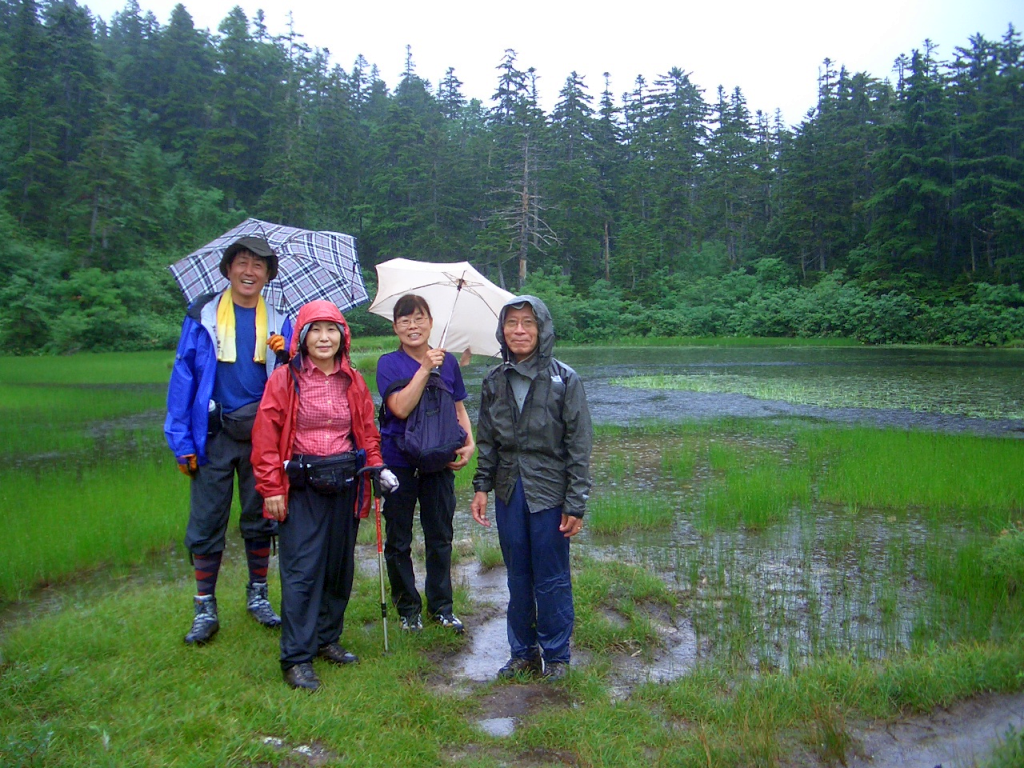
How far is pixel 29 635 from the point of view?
3.94m

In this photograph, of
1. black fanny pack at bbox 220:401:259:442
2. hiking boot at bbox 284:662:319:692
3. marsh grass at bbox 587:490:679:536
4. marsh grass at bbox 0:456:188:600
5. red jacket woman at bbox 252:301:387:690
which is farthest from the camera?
marsh grass at bbox 587:490:679:536

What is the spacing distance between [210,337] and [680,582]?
3341 millimetres

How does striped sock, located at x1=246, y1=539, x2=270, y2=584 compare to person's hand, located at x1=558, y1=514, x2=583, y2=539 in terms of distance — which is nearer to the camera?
person's hand, located at x1=558, y1=514, x2=583, y2=539

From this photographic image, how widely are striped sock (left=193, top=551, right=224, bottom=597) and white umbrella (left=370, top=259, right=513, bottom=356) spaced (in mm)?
1565

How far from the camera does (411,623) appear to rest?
4.16m

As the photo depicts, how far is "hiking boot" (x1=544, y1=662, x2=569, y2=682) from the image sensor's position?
11.7ft

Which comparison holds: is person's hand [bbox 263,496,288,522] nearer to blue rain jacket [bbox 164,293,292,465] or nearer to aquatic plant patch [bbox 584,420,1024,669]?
blue rain jacket [bbox 164,293,292,465]

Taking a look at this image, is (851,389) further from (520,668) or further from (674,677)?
(520,668)

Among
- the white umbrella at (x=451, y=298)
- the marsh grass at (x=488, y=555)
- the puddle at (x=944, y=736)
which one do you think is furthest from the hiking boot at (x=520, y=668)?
the marsh grass at (x=488, y=555)

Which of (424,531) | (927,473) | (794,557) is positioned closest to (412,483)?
(424,531)

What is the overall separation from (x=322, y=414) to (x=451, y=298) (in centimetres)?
113

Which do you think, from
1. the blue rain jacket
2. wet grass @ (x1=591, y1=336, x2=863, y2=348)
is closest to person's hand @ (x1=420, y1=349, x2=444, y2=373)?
the blue rain jacket

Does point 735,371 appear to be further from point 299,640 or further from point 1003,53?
point 299,640

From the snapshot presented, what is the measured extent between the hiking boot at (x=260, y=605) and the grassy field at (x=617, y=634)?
10 centimetres
